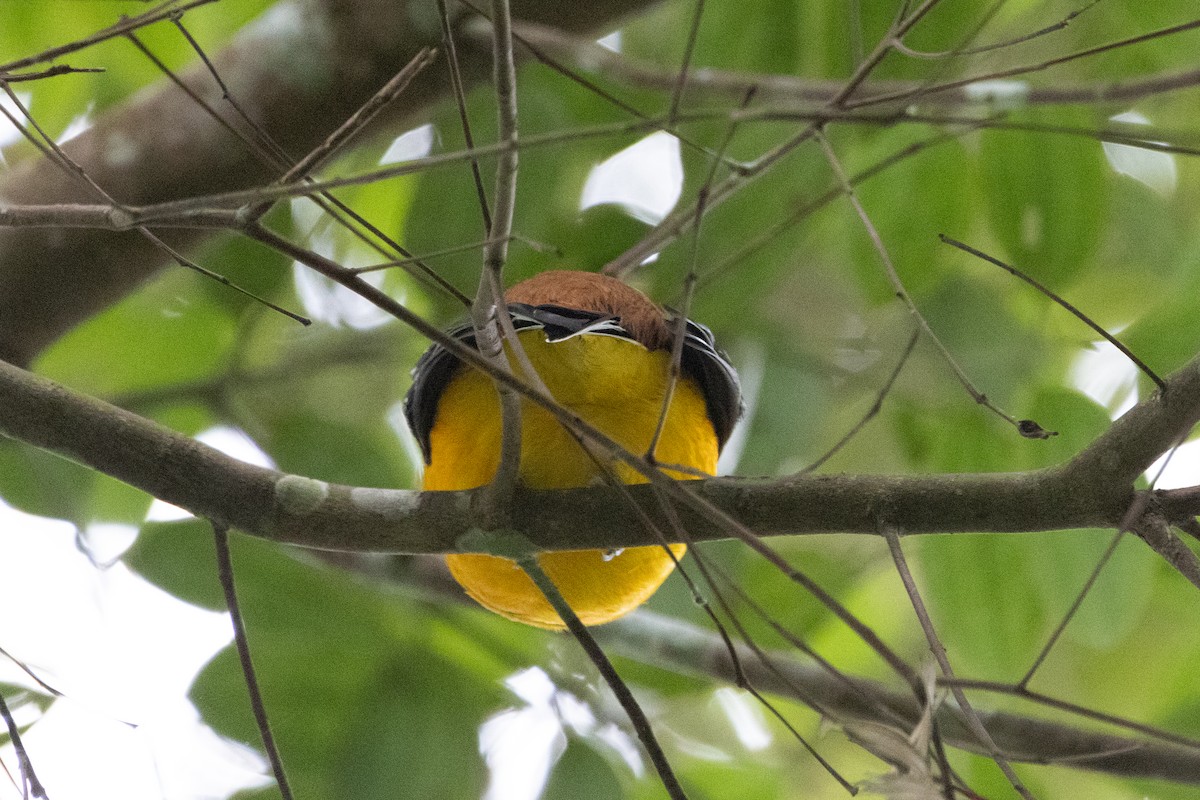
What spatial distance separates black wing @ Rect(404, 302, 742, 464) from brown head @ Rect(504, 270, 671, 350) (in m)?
0.05

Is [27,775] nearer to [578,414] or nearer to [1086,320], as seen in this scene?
[578,414]

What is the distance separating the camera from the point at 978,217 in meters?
2.99

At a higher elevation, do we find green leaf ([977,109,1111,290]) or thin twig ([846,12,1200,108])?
green leaf ([977,109,1111,290])

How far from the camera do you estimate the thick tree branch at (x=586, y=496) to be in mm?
1453

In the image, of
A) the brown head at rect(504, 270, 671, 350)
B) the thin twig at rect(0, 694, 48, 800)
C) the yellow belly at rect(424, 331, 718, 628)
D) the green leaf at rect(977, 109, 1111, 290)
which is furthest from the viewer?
the green leaf at rect(977, 109, 1111, 290)

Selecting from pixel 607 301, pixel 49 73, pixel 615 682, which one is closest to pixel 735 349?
pixel 607 301

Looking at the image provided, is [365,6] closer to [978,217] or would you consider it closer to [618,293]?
[618,293]

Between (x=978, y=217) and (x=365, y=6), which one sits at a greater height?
(x=365, y=6)

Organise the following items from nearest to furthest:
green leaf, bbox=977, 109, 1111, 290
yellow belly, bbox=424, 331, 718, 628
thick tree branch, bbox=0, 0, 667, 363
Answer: yellow belly, bbox=424, 331, 718, 628, green leaf, bbox=977, 109, 1111, 290, thick tree branch, bbox=0, 0, 667, 363

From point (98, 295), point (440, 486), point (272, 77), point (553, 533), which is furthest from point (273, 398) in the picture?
point (553, 533)

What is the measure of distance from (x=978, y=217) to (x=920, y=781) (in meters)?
2.08

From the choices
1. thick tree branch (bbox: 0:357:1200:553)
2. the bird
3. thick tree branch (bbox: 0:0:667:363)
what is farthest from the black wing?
thick tree branch (bbox: 0:0:667:363)

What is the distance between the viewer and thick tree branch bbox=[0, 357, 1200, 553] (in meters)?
1.45

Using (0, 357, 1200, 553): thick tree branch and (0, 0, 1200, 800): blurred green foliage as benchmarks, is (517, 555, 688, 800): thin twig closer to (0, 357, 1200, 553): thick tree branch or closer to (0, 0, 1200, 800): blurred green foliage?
(0, 357, 1200, 553): thick tree branch
